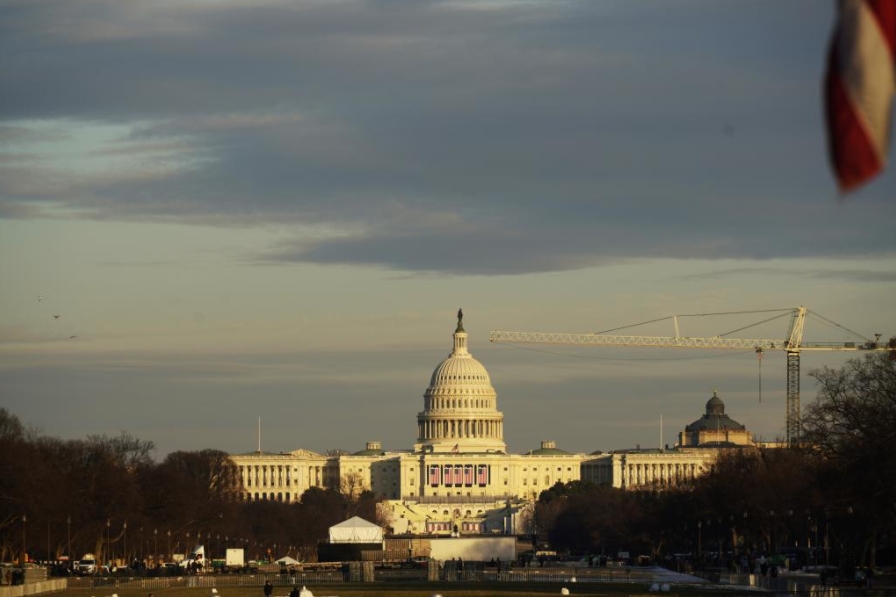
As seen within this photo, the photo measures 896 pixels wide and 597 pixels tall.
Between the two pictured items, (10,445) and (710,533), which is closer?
(10,445)

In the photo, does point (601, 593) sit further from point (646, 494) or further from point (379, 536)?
point (646, 494)

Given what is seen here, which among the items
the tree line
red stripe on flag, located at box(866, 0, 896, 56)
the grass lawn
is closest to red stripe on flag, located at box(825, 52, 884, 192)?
red stripe on flag, located at box(866, 0, 896, 56)

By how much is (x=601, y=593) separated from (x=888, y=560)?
113 feet

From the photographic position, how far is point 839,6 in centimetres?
723

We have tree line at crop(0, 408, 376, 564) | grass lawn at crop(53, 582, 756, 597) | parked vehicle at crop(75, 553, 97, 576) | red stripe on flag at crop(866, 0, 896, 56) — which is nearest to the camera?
red stripe on flag at crop(866, 0, 896, 56)

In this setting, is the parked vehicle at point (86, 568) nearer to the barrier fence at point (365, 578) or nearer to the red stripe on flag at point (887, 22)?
the barrier fence at point (365, 578)

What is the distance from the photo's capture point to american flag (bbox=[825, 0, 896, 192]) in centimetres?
699

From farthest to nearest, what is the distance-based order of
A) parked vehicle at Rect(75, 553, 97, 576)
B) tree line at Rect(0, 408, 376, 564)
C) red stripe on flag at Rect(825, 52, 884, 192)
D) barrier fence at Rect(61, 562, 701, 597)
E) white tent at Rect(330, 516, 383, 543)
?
white tent at Rect(330, 516, 383, 543), tree line at Rect(0, 408, 376, 564), parked vehicle at Rect(75, 553, 97, 576), barrier fence at Rect(61, 562, 701, 597), red stripe on flag at Rect(825, 52, 884, 192)

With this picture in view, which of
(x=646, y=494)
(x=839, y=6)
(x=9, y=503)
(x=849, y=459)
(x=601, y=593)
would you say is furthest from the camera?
(x=646, y=494)

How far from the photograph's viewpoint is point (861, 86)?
23.1 ft

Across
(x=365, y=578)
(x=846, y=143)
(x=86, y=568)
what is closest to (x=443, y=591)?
(x=365, y=578)

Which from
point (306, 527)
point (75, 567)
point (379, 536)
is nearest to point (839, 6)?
point (75, 567)

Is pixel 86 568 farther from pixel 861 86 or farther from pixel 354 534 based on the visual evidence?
pixel 861 86

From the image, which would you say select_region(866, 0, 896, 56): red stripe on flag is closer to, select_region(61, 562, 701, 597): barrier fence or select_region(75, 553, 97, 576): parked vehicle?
select_region(61, 562, 701, 597): barrier fence
